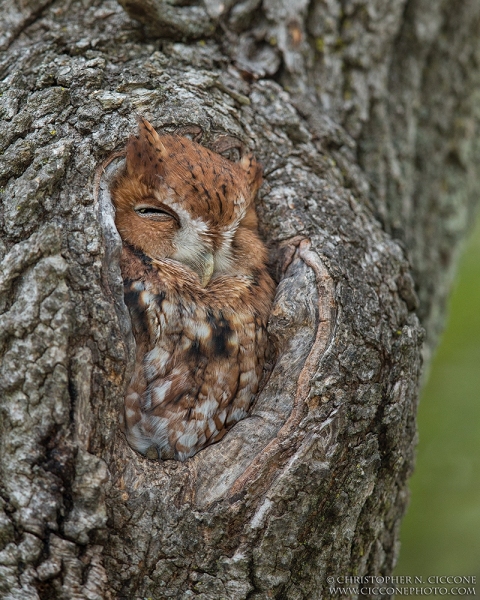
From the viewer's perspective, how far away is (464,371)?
13.0 feet

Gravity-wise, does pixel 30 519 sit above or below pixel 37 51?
below

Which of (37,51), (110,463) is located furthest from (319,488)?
(37,51)

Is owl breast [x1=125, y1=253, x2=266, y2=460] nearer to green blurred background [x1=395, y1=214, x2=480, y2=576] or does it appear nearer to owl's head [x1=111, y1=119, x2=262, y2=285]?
owl's head [x1=111, y1=119, x2=262, y2=285]

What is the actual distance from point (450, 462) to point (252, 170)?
225 centimetres

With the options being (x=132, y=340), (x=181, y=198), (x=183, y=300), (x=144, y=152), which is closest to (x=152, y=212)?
(x=181, y=198)

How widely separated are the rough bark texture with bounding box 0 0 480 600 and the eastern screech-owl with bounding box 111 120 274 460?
0.39 feet

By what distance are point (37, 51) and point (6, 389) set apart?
1.35 m

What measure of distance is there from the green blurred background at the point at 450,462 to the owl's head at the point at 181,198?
2.07 meters

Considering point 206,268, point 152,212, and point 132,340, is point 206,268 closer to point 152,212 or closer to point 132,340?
point 152,212

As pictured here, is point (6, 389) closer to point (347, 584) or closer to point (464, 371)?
point (347, 584)

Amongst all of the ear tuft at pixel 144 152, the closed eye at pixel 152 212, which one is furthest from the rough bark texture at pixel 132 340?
the closed eye at pixel 152 212

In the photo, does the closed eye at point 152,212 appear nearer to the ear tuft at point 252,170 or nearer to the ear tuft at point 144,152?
the ear tuft at point 144,152

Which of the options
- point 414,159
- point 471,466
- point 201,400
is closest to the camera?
point 201,400

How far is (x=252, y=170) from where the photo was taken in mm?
2420
